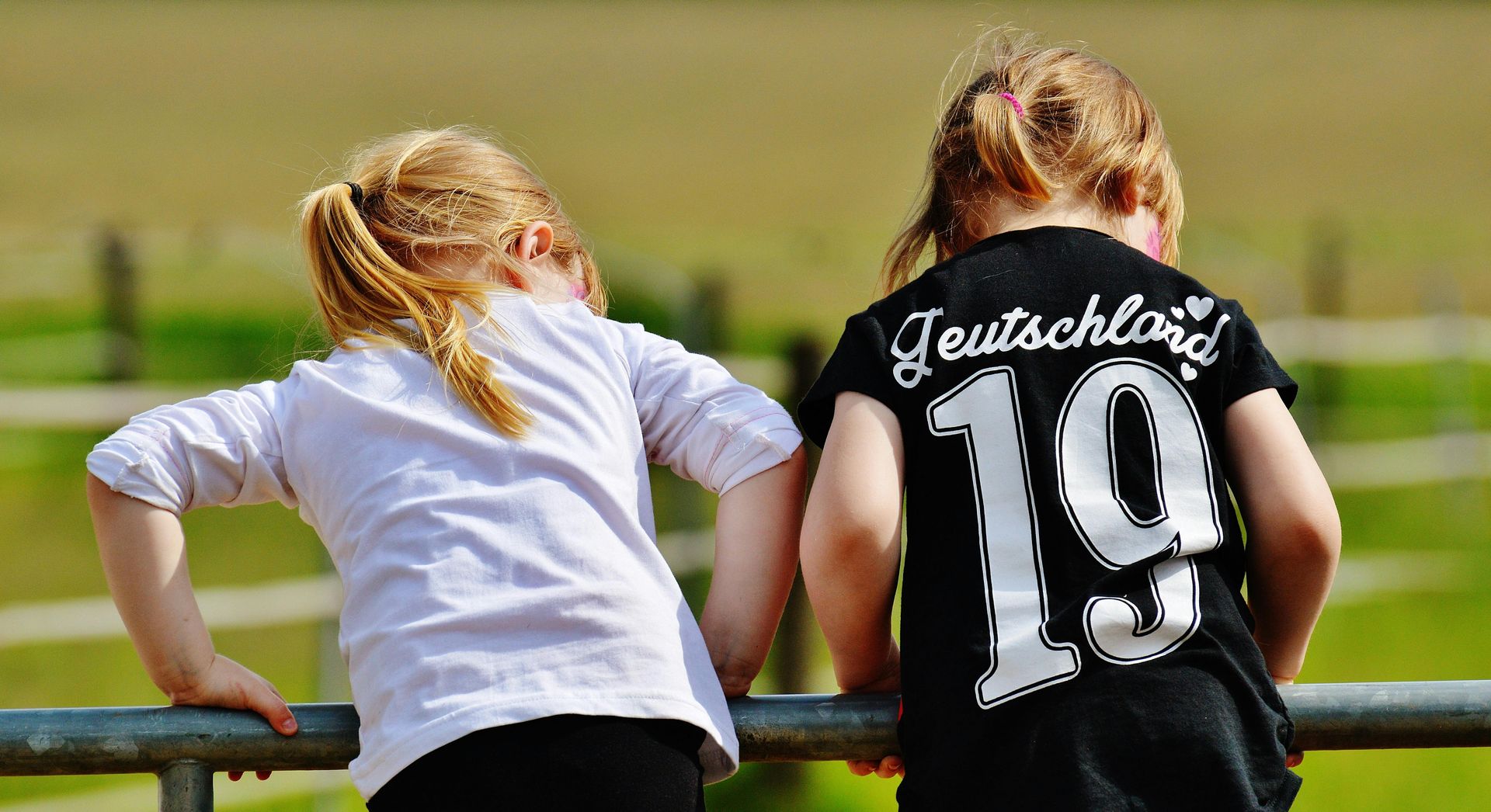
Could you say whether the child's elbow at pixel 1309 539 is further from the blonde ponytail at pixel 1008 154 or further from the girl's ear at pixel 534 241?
the girl's ear at pixel 534 241

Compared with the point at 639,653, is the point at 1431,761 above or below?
below

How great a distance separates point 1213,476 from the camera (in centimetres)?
48

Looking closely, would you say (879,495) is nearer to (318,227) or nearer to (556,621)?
(556,621)

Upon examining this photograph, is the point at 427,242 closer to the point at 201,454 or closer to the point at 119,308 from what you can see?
the point at 201,454

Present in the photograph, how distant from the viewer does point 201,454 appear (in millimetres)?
503

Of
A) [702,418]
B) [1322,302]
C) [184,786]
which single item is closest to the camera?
[184,786]

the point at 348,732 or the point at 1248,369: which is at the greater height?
the point at 1248,369

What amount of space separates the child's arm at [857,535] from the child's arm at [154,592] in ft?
0.77

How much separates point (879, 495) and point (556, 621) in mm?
132

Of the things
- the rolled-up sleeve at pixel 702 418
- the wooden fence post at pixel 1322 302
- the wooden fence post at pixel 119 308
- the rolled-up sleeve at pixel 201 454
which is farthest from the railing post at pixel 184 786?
the wooden fence post at pixel 119 308

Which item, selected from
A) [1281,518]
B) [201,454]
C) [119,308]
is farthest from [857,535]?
[119,308]

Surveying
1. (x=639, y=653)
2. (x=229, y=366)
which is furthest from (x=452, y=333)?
(x=229, y=366)

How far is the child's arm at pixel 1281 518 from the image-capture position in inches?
18.8

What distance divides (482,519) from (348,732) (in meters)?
0.09
